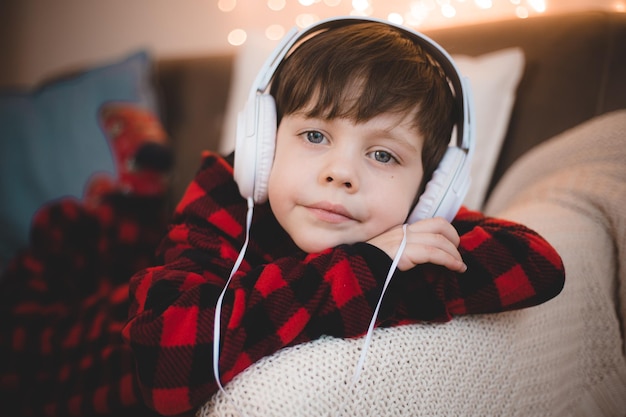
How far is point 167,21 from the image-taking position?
77.5 inches

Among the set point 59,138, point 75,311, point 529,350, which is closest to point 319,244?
point 529,350

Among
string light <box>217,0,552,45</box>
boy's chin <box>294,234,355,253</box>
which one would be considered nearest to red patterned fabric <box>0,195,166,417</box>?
boy's chin <box>294,234,355,253</box>

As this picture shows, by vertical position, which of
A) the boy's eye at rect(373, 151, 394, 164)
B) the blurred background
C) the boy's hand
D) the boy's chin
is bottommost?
the boy's chin

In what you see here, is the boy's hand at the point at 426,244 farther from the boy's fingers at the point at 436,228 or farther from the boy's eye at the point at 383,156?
the boy's eye at the point at 383,156

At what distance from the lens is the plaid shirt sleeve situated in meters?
0.48

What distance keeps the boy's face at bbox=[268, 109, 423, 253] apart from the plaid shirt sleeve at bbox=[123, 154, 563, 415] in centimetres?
5

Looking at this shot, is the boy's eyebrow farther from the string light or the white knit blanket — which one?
the string light

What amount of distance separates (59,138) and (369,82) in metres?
1.38

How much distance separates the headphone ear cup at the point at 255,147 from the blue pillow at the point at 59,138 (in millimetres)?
1037

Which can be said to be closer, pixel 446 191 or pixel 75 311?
pixel 446 191

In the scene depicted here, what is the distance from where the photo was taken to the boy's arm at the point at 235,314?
0.48m

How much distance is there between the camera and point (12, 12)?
255 centimetres

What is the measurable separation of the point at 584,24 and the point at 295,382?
1006 millimetres

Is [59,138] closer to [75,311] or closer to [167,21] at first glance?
[167,21]
